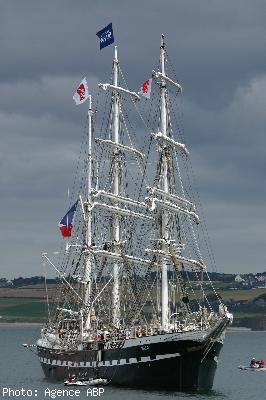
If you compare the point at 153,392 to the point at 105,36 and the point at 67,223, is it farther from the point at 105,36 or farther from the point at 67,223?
the point at 105,36

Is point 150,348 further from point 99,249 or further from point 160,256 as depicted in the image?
point 99,249

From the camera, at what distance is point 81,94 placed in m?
130

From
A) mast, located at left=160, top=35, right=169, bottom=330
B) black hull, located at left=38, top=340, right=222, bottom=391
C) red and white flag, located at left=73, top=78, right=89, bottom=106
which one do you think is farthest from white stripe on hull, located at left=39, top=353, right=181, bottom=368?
red and white flag, located at left=73, top=78, right=89, bottom=106

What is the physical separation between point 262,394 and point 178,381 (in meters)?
16.8

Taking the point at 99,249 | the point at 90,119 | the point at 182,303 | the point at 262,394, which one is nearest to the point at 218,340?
the point at 182,303

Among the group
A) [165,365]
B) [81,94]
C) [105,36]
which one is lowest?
[165,365]

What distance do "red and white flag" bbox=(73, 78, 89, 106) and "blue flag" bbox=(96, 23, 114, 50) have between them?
21.6ft

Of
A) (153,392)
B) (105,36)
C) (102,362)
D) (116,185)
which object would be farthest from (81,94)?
(153,392)

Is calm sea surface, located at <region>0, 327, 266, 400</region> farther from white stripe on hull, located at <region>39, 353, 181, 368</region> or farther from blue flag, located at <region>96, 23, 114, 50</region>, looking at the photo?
blue flag, located at <region>96, 23, 114, 50</region>

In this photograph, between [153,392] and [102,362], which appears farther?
[102,362]

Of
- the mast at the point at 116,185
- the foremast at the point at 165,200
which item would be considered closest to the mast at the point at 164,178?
the foremast at the point at 165,200

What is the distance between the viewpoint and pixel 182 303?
10781 centimetres

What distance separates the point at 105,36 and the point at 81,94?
29.0ft

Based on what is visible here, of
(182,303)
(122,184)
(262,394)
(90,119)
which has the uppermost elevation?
(90,119)
